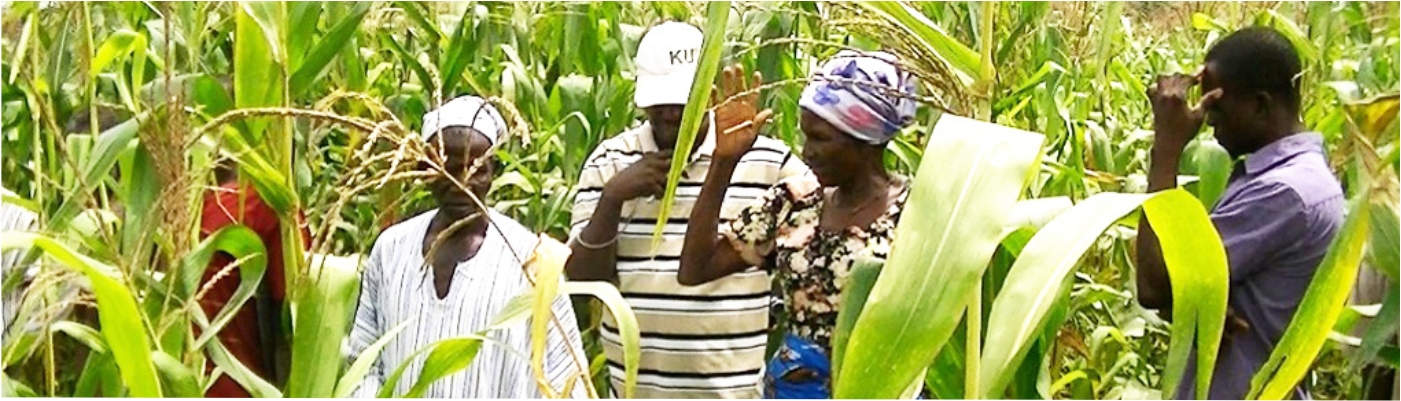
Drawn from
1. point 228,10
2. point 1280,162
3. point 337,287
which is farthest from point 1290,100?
point 228,10

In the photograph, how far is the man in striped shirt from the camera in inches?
54.4

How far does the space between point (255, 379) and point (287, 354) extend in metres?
0.30

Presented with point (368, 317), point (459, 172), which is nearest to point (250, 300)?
point (368, 317)

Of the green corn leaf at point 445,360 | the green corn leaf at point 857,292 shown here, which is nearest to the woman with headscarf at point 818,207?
the green corn leaf at point 857,292

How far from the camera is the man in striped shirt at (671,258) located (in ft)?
4.53

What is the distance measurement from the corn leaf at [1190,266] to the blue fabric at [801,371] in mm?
617

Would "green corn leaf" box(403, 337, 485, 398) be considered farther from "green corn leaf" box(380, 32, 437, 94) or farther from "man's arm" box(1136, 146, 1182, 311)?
"green corn leaf" box(380, 32, 437, 94)

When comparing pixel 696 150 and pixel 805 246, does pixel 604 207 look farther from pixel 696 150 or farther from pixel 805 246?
pixel 805 246

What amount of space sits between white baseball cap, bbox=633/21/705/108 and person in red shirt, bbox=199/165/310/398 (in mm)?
375

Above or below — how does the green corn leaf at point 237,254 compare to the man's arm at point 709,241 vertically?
above

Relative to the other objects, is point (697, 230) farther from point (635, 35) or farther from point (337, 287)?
point (635, 35)

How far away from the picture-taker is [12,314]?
0.96 metres

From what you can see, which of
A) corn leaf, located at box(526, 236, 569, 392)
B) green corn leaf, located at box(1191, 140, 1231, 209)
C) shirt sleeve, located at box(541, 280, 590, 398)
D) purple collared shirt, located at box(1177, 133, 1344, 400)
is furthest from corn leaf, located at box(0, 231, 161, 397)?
green corn leaf, located at box(1191, 140, 1231, 209)

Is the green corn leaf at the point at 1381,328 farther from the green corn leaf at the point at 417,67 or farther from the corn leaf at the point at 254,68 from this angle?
the green corn leaf at the point at 417,67
